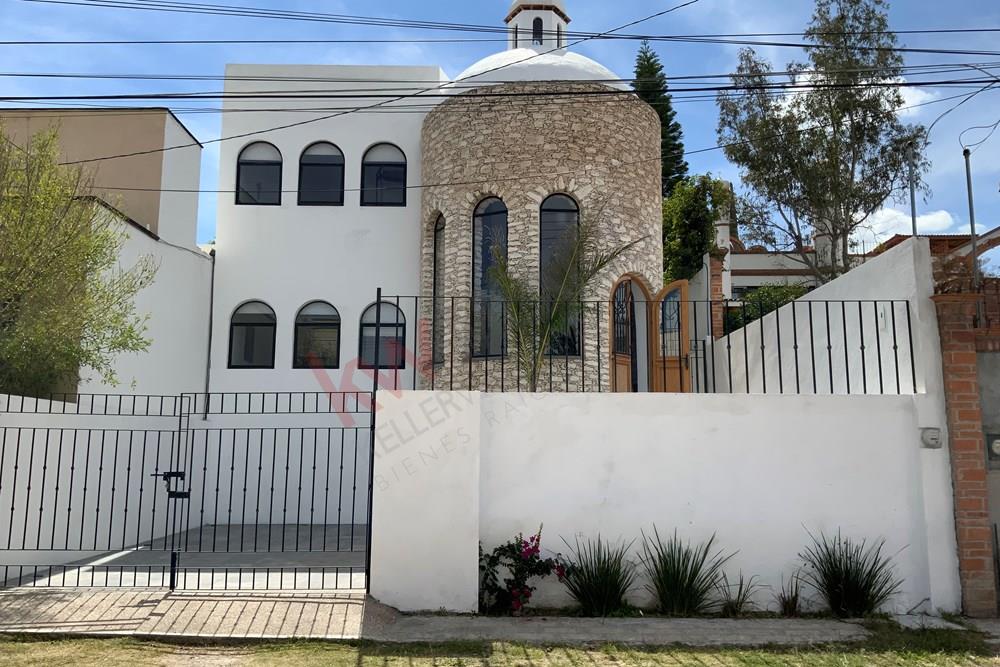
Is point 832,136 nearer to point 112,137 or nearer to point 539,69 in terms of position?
point 539,69

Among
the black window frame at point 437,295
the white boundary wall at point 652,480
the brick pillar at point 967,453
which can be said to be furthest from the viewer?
the black window frame at point 437,295

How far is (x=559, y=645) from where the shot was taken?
550 cm

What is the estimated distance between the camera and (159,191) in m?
11.9

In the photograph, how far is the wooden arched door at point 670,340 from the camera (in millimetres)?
11617

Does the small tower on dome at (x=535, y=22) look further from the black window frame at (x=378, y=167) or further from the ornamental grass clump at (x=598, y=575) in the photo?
the ornamental grass clump at (x=598, y=575)

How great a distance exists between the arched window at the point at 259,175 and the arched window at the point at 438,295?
311 cm

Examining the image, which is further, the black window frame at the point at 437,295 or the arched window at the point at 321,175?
the arched window at the point at 321,175

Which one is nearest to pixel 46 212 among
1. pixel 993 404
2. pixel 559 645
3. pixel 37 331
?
pixel 37 331

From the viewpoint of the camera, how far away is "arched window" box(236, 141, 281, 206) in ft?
44.0

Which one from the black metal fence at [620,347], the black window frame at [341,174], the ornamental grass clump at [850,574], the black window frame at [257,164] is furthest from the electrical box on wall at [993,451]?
the black window frame at [257,164]

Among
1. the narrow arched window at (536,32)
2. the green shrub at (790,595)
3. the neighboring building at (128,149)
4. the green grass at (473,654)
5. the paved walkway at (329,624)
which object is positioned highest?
the narrow arched window at (536,32)

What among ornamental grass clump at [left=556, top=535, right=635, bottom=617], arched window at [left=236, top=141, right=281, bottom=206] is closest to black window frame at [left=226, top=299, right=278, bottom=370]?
arched window at [left=236, top=141, right=281, bottom=206]

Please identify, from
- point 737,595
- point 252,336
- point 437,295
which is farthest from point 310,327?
point 737,595

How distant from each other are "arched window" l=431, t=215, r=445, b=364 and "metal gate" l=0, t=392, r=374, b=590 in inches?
60.4
